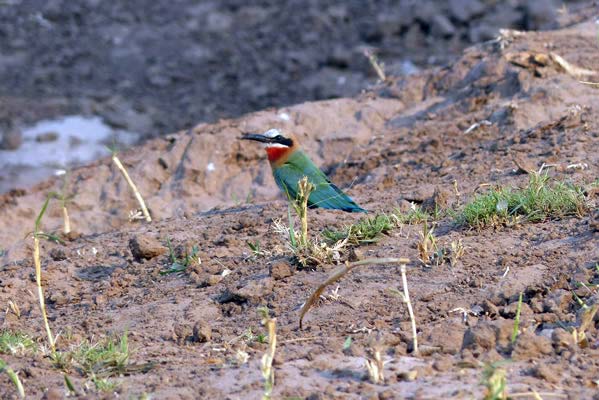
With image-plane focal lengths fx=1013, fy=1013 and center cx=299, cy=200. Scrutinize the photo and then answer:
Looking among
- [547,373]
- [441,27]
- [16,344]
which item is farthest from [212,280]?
[441,27]

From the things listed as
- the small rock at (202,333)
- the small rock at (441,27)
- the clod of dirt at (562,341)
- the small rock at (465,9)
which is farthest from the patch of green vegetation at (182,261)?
the small rock at (465,9)

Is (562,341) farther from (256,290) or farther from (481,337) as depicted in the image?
(256,290)

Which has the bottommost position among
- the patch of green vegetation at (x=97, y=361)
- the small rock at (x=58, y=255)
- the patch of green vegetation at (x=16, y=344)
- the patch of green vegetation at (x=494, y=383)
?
the small rock at (x=58, y=255)

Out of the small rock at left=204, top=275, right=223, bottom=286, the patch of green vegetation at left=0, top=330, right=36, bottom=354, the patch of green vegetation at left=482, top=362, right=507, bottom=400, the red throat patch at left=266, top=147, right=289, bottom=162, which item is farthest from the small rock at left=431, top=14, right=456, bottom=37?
the patch of green vegetation at left=482, top=362, right=507, bottom=400

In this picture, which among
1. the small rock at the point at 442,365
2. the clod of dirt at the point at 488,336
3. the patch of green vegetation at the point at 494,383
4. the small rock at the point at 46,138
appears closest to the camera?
the patch of green vegetation at the point at 494,383

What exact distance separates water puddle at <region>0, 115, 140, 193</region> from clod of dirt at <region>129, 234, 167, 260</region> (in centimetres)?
425

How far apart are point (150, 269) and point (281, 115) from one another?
105 inches

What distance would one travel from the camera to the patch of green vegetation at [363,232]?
13.6 feet

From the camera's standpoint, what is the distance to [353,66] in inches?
408

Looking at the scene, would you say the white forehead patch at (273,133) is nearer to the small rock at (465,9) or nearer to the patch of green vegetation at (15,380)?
the patch of green vegetation at (15,380)

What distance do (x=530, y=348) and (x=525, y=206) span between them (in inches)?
49.7

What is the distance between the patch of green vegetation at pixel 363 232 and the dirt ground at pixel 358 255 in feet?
0.14

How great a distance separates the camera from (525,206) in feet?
13.8

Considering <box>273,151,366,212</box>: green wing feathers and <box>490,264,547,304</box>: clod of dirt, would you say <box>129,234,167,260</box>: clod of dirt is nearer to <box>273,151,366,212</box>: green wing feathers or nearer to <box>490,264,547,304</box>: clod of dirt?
<box>273,151,366,212</box>: green wing feathers
